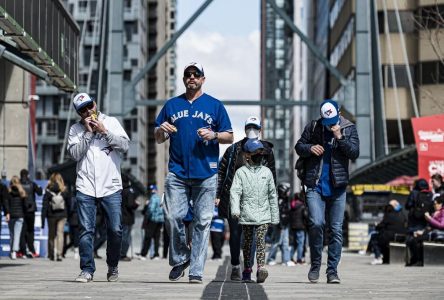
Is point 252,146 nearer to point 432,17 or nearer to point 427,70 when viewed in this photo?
point 432,17

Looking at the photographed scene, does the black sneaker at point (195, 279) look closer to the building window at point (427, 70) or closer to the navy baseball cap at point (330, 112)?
the navy baseball cap at point (330, 112)

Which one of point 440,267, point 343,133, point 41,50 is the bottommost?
point 440,267

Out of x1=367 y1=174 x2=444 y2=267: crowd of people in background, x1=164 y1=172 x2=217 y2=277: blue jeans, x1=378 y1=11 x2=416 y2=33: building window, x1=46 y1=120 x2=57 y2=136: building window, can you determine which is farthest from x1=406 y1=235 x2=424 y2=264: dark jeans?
x1=46 y1=120 x2=57 y2=136: building window

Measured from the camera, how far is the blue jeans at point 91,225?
11578 millimetres

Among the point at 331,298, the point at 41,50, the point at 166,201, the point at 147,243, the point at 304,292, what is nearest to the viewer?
the point at 331,298

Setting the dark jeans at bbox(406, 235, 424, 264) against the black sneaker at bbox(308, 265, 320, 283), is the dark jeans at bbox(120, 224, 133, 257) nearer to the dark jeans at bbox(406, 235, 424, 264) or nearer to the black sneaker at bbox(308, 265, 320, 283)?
the dark jeans at bbox(406, 235, 424, 264)

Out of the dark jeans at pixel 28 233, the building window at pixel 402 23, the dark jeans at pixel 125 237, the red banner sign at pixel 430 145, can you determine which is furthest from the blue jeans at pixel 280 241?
the building window at pixel 402 23

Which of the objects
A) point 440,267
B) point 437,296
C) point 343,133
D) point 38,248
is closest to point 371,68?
point 38,248

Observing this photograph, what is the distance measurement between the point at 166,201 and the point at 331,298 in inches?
87.4

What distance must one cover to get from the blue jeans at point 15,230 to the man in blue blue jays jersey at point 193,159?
12.3 metres

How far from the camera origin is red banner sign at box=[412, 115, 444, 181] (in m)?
24.5

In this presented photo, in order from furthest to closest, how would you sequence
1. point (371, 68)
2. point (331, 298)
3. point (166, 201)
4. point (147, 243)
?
point (371, 68)
point (147, 243)
point (166, 201)
point (331, 298)

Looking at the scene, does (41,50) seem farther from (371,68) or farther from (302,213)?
(371,68)

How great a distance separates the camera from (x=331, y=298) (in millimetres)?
9773
